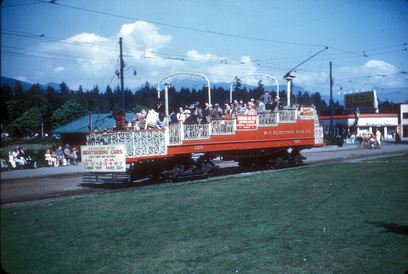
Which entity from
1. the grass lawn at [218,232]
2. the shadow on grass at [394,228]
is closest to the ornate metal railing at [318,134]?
the grass lawn at [218,232]

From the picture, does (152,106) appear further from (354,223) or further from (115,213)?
(354,223)

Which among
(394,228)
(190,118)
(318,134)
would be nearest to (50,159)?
(190,118)

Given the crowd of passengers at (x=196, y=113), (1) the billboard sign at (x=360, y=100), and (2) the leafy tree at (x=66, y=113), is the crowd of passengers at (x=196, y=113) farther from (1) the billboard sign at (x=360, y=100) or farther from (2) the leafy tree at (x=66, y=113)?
(1) the billboard sign at (x=360, y=100)

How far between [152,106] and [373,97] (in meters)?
62.4

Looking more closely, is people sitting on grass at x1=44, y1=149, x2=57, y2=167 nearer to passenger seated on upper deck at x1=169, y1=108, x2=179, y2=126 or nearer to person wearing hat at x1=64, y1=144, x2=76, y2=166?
person wearing hat at x1=64, y1=144, x2=76, y2=166

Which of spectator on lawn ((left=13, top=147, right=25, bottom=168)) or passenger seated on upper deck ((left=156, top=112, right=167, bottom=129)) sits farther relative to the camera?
spectator on lawn ((left=13, top=147, right=25, bottom=168))

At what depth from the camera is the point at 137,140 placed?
1281 cm

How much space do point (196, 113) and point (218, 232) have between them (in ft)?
28.5

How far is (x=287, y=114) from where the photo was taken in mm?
17797

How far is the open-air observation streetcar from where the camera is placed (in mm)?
12844

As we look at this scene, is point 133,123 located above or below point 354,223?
above

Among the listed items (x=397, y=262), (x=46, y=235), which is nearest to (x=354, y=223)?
(x=397, y=262)

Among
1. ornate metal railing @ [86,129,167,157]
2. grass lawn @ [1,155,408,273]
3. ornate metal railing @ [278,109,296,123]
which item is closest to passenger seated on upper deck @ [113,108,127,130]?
ornate metal railing @ [86,129,167,157]

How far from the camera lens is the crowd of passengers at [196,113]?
45.0 feet
